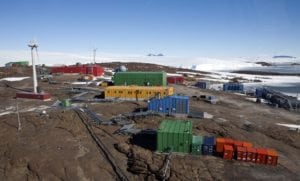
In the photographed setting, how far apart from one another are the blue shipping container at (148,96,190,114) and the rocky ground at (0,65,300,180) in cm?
221

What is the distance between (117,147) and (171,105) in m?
15.4

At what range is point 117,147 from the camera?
33031 mm

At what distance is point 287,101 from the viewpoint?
59062 millimetres

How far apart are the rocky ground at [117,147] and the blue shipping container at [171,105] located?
7.24 ft

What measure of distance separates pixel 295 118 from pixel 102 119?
31974 millimetres

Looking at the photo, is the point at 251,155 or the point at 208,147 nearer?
the point at 251,155

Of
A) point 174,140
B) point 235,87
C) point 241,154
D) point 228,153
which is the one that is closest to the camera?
point 241,154

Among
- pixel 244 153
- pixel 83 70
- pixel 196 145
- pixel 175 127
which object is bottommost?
pixel 244 153

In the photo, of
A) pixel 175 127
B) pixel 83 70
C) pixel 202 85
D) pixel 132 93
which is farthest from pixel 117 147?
pixel 83 70

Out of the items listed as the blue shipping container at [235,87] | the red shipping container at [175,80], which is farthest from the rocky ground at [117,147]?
the red shipping container at [175,80]

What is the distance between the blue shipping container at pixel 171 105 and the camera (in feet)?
150

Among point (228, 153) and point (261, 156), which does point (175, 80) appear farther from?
point (261, 156)

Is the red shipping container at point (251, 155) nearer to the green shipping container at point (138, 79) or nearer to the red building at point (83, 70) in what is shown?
the green shipping container at point (138, 79)

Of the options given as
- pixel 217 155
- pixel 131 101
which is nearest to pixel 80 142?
pixel 217 155
